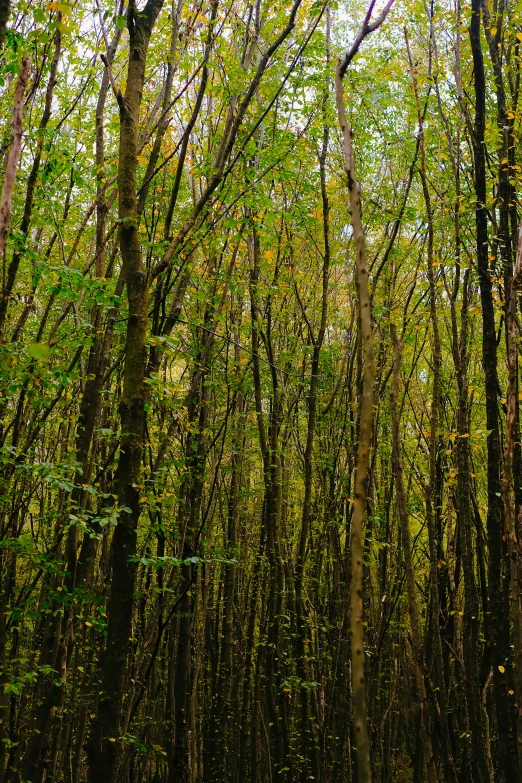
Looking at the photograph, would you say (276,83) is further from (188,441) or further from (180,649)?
(180,649)

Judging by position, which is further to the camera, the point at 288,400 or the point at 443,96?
the point at 288,400

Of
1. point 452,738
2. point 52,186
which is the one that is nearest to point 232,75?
point 52,186

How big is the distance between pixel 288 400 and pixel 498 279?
16.1 ft

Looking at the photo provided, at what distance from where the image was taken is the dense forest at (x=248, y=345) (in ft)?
12.9

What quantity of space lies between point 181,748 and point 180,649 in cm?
100

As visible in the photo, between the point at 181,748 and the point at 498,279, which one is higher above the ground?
the point at 498,279

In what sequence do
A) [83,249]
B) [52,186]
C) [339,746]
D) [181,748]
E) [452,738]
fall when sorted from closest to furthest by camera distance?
[52,186], [181,748], [339,746], [83,249], [452,738]

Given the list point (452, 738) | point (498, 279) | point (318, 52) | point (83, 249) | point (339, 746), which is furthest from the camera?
point (452, 738)

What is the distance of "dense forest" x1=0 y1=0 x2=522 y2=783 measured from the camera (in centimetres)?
393

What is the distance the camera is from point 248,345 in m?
9.86

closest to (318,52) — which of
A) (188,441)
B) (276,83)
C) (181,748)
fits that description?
(276,83)

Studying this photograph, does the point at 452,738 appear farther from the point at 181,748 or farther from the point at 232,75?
the point at 232,75

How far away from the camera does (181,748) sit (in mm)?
6945

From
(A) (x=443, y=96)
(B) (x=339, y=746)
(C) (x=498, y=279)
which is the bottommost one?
(B) (x=339, y=746)
